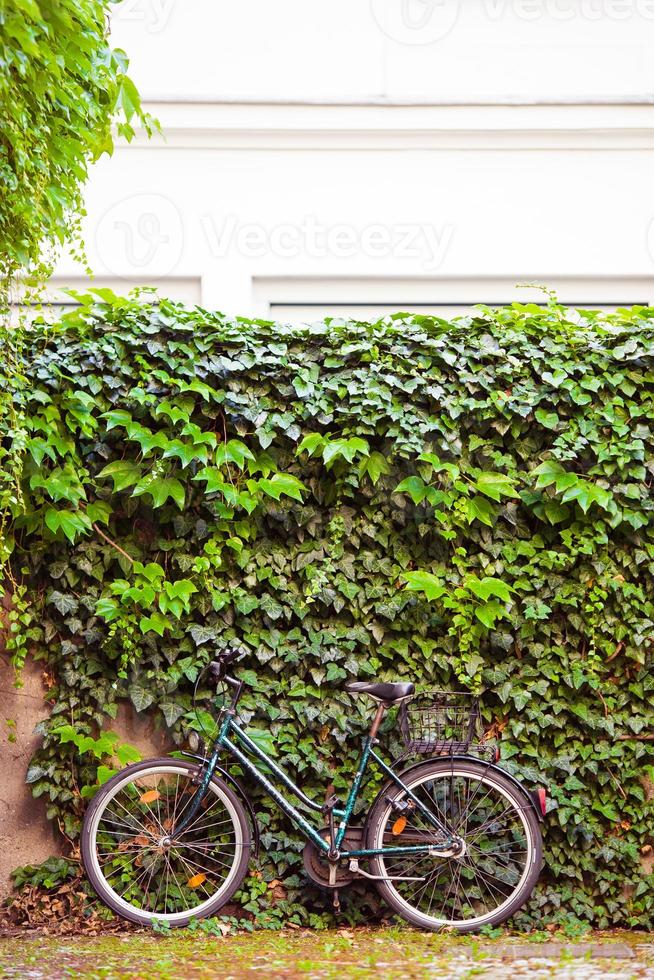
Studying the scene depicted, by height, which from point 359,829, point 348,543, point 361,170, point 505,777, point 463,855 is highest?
point 361,170

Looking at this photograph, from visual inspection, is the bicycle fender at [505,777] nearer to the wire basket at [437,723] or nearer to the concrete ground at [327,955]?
the wire basket at [437,723]

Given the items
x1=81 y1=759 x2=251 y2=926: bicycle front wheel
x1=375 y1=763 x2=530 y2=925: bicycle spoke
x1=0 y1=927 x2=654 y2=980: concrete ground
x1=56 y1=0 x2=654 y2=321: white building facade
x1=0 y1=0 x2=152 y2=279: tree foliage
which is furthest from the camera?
x1=56 y1=0 x2=654 y2=321: white building facade

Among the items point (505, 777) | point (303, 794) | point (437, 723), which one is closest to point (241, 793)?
point (303, 794)

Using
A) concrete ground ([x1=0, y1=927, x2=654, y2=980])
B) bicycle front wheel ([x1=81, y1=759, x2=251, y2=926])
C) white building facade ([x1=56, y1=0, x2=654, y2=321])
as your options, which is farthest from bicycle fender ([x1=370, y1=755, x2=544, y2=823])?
white building facade ([x1=56, y1=0, x2=654, y2=321])

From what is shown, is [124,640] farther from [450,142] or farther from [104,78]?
[450,142]

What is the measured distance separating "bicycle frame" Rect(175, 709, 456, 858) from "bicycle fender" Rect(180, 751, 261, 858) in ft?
0.26

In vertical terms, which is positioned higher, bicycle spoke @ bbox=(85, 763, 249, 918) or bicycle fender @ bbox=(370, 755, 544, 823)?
bicycle fender @ bbox=(370, 755, 544, 823)

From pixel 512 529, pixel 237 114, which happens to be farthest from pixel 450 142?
pixel 512 529

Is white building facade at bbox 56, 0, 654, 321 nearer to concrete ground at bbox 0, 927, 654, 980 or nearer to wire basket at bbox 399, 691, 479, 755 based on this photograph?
wire basket at bbox 399, 691, 479, 755

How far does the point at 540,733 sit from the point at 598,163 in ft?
16.0

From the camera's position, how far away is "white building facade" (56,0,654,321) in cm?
731

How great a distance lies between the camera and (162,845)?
445cm

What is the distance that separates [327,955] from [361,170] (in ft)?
18.7

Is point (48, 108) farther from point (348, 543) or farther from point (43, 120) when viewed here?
point (348, 543)
